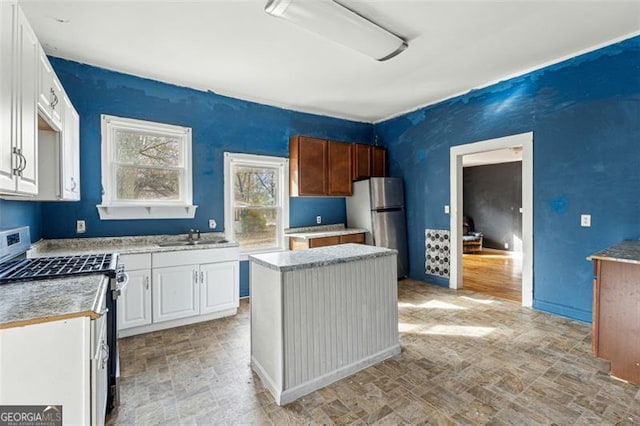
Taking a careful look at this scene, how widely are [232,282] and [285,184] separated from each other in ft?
5.57

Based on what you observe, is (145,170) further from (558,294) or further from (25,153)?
(558,294)

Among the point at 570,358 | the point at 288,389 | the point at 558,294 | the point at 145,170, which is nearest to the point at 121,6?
the point at 145,170

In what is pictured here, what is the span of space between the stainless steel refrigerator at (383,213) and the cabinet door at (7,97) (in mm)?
3999

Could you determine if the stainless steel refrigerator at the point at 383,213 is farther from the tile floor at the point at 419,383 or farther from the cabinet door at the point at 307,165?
the tile floor at the point at 419,383

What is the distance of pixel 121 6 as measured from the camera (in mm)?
2283

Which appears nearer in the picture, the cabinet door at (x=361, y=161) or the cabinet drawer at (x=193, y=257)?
the cabinet drawer at (x=193, y=257)

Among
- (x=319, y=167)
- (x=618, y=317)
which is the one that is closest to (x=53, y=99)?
(x=319, y=167)

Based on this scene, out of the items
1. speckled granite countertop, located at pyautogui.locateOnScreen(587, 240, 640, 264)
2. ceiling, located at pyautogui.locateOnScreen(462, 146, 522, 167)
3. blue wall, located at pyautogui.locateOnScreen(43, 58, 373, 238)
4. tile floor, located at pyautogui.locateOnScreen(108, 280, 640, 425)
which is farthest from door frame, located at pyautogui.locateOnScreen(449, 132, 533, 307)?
ceiling, located at pyautogui.locateOnScreen(462, 146, 522, 167)

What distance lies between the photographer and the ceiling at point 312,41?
7.64 feet

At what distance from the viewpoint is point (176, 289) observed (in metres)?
3.18

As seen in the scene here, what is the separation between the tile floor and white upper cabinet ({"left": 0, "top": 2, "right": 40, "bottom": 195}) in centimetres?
148

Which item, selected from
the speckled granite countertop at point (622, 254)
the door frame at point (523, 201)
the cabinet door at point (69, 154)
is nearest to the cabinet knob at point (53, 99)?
the cabinet door at point (69, 154)

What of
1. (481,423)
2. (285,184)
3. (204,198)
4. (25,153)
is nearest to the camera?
(25,153)

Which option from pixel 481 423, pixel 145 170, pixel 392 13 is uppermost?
pixel 392 13
